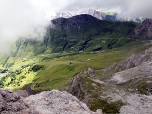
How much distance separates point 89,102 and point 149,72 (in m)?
59.9

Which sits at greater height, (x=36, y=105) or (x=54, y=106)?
(x=36, y=105)

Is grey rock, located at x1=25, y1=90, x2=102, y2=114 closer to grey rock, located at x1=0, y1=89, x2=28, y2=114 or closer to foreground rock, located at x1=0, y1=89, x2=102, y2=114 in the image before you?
foreground rock, located at x1=0, y1=89, x2=102, y2=114

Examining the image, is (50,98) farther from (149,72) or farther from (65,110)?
(149,72)

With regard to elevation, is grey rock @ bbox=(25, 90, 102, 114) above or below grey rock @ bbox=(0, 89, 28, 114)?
below

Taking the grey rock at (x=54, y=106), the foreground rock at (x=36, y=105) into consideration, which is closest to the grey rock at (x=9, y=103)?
the foreground rock at (x=36, y=105)

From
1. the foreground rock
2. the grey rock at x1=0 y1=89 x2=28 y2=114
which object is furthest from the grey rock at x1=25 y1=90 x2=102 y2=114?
the grey rock at x1=0 y1=89 x2=28 y2=114

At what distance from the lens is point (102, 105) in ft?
195

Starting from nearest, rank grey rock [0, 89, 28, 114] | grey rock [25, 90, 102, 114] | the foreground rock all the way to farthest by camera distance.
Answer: grey rock [0, 89, 28, 114] → the foreground rock → grey rock [25, 90, 102, 114]

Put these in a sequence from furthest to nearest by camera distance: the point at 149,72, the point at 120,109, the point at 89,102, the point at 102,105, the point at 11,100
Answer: the point at 149,72, the point at 89,102, the point at 102,105, the point at 120,109, the point at 11,100

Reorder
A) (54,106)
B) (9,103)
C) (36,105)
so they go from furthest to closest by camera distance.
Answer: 1. (54,106)
2. (36,105)
3. (9,103)

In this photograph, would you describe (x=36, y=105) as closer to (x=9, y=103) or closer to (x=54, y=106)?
(x=54, y=106)

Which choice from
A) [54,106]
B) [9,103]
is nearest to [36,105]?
[54,106]

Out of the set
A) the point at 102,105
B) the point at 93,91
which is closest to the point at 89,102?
the point at 102,105

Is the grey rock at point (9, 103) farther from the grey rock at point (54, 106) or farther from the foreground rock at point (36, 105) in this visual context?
the grey rock at point (54, 106)
